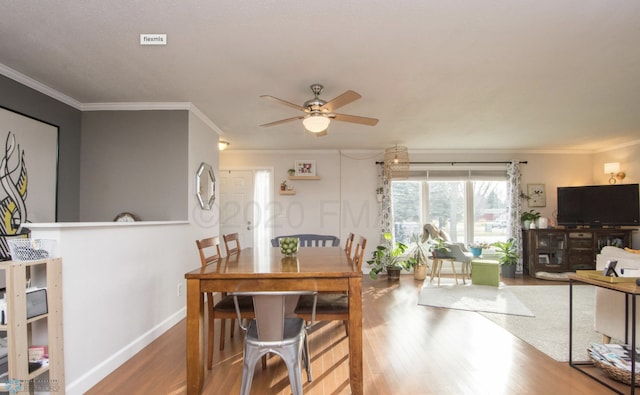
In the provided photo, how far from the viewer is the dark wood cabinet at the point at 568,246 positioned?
17.8 feet

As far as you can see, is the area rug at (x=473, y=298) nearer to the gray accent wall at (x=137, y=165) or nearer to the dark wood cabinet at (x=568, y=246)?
the dark wood cabinet at (x=568, y=246)

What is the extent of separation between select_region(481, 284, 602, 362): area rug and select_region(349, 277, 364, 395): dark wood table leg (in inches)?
66.7

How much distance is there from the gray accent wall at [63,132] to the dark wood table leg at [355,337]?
3.08m

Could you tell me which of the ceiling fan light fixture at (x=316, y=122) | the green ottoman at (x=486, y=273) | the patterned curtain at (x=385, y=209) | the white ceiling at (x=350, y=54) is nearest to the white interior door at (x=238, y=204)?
the white ceiling at (x=350, y=54)

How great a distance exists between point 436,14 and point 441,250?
385 cm

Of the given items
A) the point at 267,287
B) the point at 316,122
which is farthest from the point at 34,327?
the point at 316,122

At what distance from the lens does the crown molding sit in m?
2.63

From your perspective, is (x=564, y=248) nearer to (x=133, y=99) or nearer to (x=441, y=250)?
(x=441, y=250)

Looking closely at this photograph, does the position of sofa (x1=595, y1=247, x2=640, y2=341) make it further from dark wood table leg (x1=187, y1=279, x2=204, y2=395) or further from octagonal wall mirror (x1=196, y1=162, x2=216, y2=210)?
octagonal wall mirror (x1=196, y1=162, x2=216, y2=210)

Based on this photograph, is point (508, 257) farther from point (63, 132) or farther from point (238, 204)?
point (63, 132)

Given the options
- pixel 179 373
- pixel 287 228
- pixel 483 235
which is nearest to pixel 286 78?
pixel 179 373

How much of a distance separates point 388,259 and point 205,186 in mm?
3286

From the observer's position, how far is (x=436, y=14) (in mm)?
1905

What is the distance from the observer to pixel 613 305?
7.91ft
